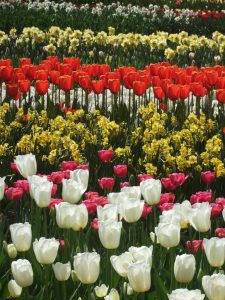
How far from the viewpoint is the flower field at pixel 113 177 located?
2.61 meters

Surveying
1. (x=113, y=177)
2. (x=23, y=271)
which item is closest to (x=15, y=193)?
(x=113, y=177)

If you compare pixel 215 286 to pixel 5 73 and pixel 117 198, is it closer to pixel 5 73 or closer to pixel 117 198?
pixel 117 198

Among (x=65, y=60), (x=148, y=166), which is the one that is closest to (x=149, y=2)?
(x=65, y=60)

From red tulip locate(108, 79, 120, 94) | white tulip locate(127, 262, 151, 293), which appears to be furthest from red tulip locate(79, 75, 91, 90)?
white tulip locate(127, 262, 151, 293)

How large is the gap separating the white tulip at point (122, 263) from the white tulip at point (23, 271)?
0.27 metres

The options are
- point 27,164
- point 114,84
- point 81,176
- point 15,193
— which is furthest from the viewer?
point 114,84

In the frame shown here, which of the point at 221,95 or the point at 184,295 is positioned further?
the point at 221,95

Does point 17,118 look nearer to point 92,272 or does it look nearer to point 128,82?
point 128,82

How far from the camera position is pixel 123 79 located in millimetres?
6434

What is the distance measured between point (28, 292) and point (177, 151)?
8.64 feet

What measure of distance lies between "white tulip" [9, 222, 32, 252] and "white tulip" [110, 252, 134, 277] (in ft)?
1.06

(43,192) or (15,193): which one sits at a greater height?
(43,192)

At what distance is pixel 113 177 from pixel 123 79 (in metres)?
1.89

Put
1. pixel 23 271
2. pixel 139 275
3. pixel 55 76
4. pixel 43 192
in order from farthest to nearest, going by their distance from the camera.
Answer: pixel 55 76
pixel 43 192
pixel 23 271
pixel 139 275
